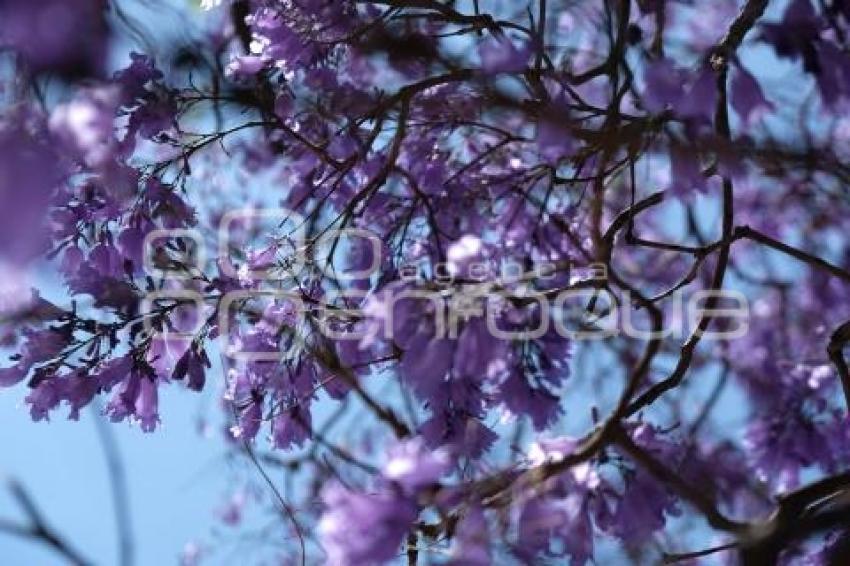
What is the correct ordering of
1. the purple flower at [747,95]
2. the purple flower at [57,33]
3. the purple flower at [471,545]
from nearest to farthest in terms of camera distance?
1. the purple flower at [57,33]
2. the purple flower at [471,545]
3. the purple flower at [747,95]

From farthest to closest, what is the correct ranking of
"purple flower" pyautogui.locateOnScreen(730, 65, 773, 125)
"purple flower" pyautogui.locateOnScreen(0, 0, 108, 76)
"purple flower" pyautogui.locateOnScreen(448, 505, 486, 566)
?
1. "purple flower" pyautogui.locateOnScreen(730, 65, 773, 125)
2. "purple flower" pyautogui.locateOnScreen(448, 505, 486, 566)
3. "purple flower" pyautogui.locateOnScreen(0, 0, 108, 76)

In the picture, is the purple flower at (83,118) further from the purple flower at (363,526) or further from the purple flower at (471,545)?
the purple flower at (471,545)

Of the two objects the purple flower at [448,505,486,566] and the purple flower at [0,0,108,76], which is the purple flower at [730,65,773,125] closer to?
the purple flower at [448,505,486,566]

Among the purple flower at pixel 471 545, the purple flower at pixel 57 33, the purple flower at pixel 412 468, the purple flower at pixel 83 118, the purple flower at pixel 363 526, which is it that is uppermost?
the purple flower at pixel 57 33

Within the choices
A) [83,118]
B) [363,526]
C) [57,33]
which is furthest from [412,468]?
[57,33]

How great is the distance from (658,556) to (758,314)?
109 inches

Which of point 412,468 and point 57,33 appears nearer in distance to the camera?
point 57,33

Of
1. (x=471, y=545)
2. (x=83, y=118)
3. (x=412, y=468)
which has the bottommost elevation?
(x=471, y=545)

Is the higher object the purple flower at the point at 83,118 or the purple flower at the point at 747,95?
the purple flower at the point at 747,95

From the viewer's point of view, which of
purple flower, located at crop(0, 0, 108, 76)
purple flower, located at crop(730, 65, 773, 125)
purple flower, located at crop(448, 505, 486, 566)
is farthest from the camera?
purple flower, located at crop(730, 65, 773, 125)

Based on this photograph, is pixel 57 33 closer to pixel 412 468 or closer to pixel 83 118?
pixel 83 118

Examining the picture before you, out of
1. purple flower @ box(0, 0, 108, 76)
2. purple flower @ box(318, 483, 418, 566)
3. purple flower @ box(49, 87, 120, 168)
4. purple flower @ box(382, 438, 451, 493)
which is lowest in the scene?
purple flower @ box(318, 483, 418, 566)

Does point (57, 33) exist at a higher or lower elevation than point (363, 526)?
higher

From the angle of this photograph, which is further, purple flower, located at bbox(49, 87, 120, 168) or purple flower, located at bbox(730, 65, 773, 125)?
purple flower, located at bbox(730, 65, 773, 125)
